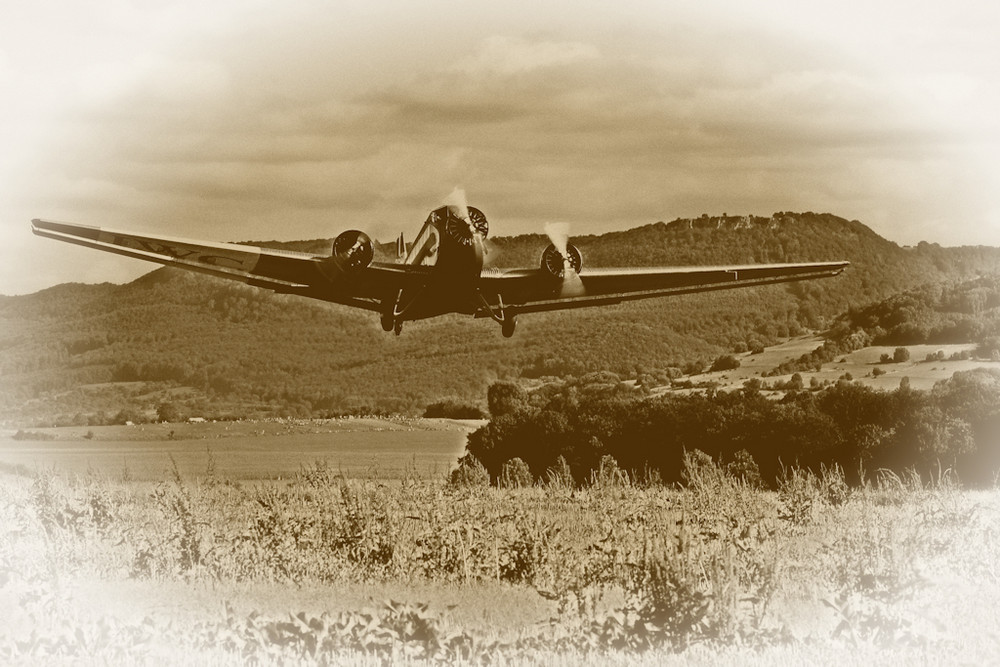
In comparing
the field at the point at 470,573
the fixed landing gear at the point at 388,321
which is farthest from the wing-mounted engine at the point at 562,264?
the field at the point at 470,573

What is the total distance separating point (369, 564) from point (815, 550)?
7302 millimetres

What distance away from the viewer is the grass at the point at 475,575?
42.0 feet

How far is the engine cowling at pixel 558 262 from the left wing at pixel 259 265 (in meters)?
1.91

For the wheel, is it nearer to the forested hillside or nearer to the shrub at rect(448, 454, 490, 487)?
the forested hillside

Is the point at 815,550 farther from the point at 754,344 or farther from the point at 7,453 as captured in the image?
the point at 7,453

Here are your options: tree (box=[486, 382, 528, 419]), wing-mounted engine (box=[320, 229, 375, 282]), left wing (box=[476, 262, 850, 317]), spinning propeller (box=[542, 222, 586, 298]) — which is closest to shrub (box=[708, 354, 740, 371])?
tree (box=[486, 382, 528, 419])

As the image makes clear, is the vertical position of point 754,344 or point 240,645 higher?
point 754,344

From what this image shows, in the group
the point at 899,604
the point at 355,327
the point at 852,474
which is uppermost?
the point at 355,327

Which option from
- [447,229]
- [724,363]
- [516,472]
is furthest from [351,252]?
[724,363]

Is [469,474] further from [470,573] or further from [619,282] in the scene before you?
[619,282]

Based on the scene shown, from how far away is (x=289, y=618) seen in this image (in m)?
13.1

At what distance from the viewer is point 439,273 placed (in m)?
15.6

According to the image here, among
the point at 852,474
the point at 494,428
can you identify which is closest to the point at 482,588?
the point at 494,428

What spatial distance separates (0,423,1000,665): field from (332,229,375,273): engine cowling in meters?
4.71
